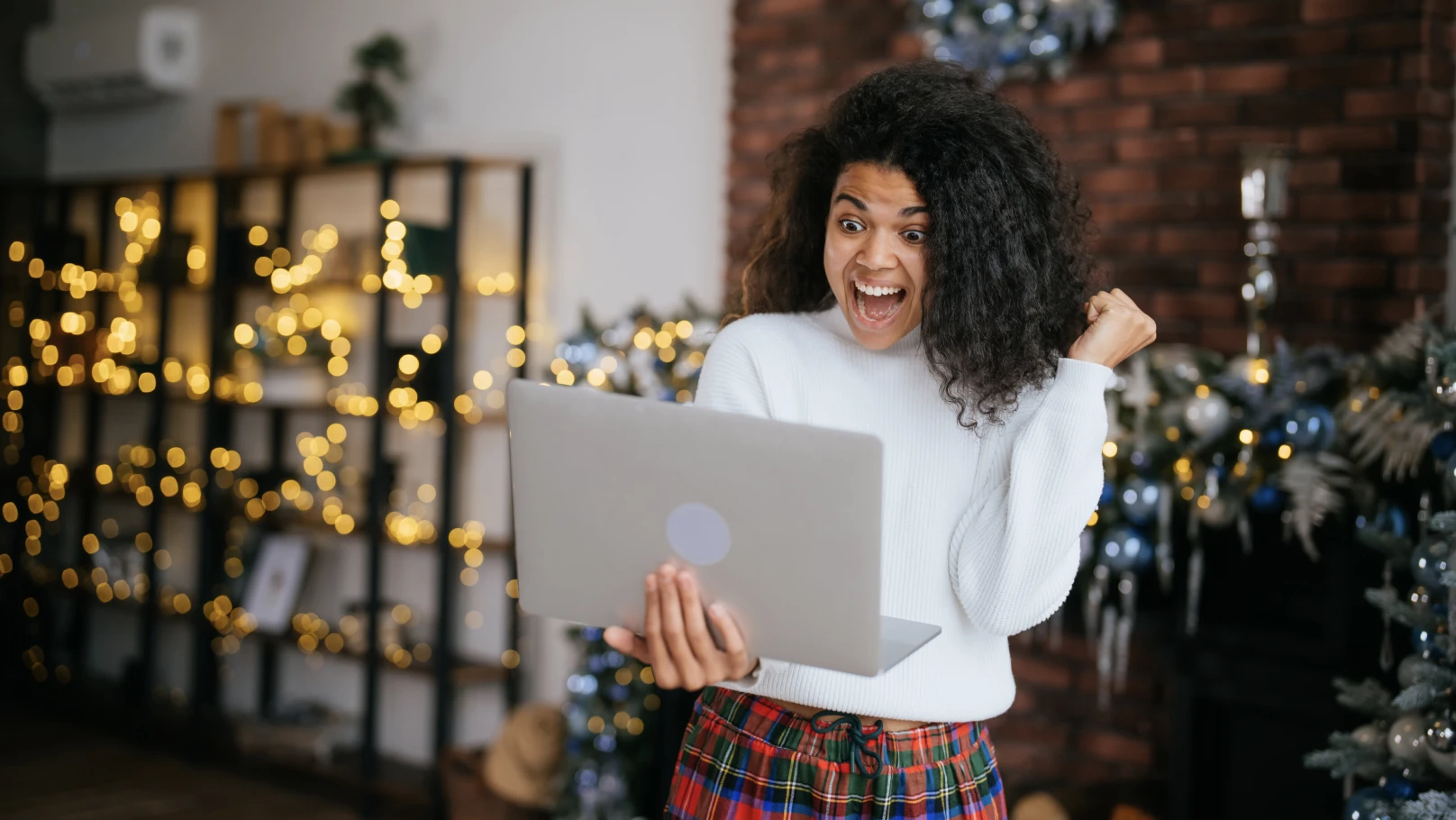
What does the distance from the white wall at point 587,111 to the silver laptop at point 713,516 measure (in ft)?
7.82

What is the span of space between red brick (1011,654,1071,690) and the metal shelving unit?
155 cm

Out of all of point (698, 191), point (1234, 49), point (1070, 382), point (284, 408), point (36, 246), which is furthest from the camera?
point (36, 246)

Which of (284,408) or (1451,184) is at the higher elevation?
(1451,184)

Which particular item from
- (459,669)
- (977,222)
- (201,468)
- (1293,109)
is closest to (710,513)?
(977,222)

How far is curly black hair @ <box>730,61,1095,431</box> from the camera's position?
1290mm

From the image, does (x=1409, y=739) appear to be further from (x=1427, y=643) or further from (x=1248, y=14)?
(x=1248, y=14)

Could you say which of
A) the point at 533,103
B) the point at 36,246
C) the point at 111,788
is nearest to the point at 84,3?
the point at 36,246

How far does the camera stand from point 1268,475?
89.5 inches

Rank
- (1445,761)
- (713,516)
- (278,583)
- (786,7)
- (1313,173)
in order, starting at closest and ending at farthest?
(713,516) → (1445,761) → (1313,173) → (786,7) → (278,583)

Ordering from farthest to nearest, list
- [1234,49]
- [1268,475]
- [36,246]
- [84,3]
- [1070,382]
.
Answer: [84,3], [36,246], [1234,49], [1268,475], [1070,382]

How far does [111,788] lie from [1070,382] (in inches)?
148

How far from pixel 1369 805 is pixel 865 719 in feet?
3.23

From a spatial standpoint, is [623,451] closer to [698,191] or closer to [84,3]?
[698,191]

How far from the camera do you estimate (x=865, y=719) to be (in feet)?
4.46
